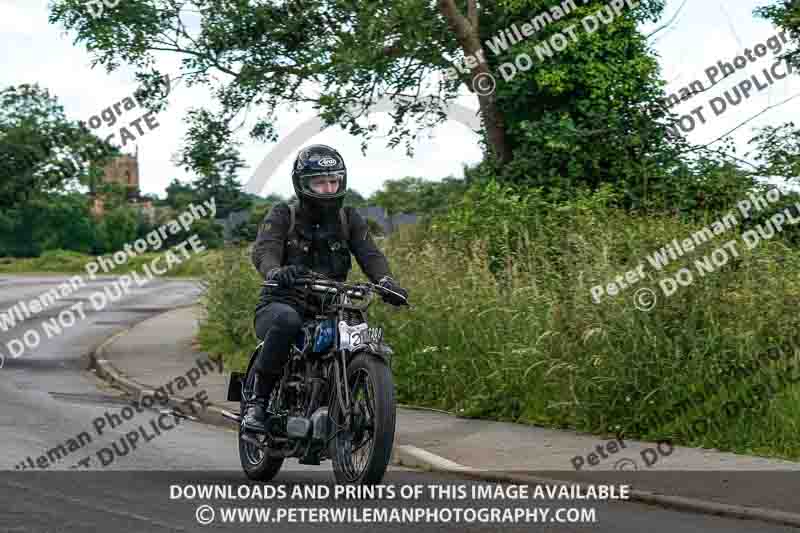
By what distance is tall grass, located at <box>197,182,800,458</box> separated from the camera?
36.9 feet

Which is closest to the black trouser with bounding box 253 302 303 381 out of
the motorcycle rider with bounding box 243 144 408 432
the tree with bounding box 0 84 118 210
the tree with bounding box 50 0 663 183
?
the motorcycle rider with bounding box 243 144 408 432

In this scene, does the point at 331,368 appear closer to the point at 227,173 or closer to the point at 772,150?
the point at 772,150

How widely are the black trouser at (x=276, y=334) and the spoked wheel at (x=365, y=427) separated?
569mm

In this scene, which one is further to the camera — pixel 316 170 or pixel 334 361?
pixel 316 170

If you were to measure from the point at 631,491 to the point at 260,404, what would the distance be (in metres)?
2.55

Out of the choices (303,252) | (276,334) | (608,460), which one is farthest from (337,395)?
(608,460)

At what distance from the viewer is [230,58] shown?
961 inches

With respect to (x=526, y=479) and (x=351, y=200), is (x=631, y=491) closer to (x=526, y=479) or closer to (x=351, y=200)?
(x=526, y=479)

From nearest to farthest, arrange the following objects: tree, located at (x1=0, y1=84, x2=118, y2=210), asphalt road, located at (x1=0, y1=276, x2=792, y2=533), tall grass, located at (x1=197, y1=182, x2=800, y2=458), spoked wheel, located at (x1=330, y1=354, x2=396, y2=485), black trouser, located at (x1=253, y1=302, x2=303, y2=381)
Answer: asphalt road, located at (x1=0, y1=276, x2=792, y2=533) → spoked wheel, located at (x1=330, y1=354, x2=396, y2=485) → black trouser, located at (x1=253, y1=302, x2=303, y2=381) → tall grass, located at (x1=197, y1=182, x2=800, y2=458) → tree, located at (x1=0, y1=84, x2=118, y2=210)

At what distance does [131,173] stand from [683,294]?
12359 centimetres

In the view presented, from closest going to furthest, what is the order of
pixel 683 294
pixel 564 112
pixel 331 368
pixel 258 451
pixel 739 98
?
pixel 331 368
pixel 258 451
pixel 683 294
pixel 739 98
pixel 564 112

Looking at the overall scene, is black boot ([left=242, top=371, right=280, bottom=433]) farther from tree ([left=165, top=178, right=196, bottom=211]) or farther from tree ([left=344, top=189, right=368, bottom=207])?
tree ([left=165, top=178, right=196, bottom=211])

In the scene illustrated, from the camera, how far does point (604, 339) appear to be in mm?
12016

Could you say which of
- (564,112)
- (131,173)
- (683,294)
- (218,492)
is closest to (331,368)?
(218,492)
